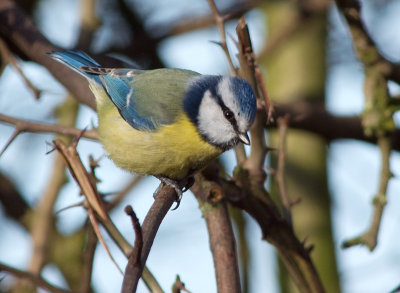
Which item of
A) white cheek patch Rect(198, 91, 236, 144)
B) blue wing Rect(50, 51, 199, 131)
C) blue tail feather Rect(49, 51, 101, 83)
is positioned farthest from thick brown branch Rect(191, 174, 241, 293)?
blue tail feather Rect(49, 51, 101, 83)

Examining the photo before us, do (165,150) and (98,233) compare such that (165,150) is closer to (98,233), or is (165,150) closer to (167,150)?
(167,150)

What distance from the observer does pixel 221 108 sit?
210cm

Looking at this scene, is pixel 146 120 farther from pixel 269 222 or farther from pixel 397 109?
pixel 397 109

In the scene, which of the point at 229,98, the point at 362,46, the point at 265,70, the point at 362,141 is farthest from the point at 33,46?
the point at 265,70

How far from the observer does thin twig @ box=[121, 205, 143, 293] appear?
1.18 metres

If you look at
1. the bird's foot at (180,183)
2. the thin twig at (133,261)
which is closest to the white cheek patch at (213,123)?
the bird's foot at (180,183)

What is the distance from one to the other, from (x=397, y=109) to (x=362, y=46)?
307 millimetres

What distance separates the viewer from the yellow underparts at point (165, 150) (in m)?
2.09

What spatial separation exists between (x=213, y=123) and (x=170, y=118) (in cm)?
16

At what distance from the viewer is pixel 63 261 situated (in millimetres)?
2988

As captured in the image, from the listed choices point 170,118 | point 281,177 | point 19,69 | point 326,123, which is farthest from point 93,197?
point 326,123

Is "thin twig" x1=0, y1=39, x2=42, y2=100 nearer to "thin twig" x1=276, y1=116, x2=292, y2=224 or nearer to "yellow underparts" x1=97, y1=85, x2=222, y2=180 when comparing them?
"yellow underparts" x1=97, y1=85, x2=222, y2=180

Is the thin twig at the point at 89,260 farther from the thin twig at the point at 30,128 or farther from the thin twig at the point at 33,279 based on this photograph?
the thin twig at the point at 30,128

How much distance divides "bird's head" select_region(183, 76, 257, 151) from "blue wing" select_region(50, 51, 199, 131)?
0.06 m
